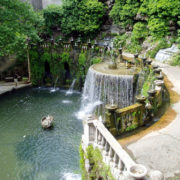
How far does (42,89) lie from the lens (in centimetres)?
2058

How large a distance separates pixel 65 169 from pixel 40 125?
15.4ft

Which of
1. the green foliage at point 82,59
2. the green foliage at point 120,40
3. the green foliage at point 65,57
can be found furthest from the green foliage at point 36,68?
the green foliage at point 120,40

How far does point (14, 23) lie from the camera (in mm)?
16797

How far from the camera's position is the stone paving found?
4.75 m

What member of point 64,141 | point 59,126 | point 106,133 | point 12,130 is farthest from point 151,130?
point 12,130

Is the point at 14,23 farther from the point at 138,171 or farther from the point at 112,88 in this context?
the point at 138,171

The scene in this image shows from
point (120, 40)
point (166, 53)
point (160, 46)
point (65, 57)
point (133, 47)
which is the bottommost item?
point (65, 57)

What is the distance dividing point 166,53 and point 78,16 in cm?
1355

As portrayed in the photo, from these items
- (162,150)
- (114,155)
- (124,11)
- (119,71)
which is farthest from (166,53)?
(114,155)

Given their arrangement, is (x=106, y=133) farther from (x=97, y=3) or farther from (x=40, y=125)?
(x=97, y=3)

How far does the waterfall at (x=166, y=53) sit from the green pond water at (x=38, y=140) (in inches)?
346

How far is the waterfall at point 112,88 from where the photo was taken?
12398mm

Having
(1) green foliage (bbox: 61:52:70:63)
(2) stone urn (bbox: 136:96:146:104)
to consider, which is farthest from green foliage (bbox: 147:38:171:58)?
(2) stone urn (bbox: 136:96:146:104)

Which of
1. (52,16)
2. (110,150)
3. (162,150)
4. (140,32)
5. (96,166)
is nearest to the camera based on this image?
(110,150)
